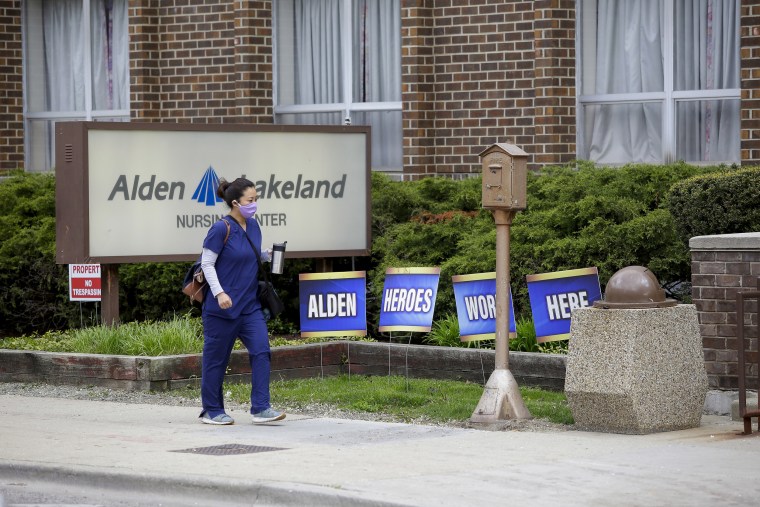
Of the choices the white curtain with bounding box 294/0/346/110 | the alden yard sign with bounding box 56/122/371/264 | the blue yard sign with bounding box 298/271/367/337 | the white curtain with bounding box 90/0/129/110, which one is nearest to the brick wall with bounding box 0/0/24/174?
the white curtain with bounding box 90/0/129/110

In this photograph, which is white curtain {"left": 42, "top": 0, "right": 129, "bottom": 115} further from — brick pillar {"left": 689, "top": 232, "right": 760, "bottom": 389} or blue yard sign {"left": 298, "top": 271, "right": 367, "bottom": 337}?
brick pillar {"left": 689, "top": 232, "right": 760, "bottom": 389}

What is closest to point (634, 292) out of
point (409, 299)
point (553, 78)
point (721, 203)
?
point (721, 203)

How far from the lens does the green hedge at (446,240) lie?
525 inches

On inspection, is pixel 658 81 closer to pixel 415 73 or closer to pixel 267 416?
pixel 415 73

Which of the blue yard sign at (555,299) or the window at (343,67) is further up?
the window at (343,67)

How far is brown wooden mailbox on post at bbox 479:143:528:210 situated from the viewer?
10766mm

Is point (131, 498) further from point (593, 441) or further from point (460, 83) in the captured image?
point (460, 83)

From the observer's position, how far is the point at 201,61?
1902 cm

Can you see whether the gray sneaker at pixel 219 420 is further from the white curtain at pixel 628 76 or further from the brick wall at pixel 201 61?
the brick wall at pixel 201 61

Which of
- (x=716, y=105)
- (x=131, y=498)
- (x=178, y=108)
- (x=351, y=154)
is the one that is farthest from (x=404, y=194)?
(x=131, y=498)

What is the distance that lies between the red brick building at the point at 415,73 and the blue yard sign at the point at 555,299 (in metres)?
3.47

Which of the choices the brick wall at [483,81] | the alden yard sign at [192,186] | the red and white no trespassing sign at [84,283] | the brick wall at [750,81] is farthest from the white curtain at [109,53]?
the brick wall at [750,81]

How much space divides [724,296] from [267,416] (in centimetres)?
354

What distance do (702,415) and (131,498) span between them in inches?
179
